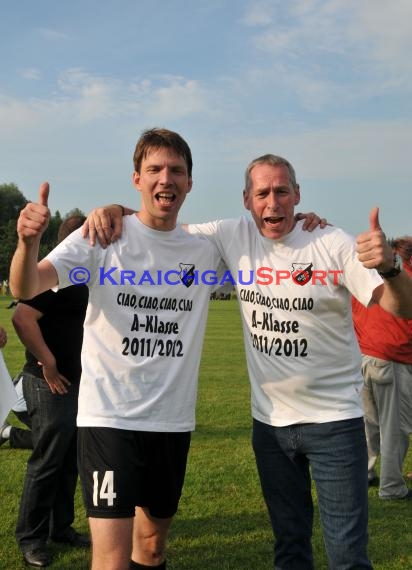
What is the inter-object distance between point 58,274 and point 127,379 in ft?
2.21

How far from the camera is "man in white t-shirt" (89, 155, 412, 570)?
3363 millimetres

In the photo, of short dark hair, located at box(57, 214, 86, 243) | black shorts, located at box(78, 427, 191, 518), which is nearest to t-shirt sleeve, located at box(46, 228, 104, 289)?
black shorts, located at box(78, 427, 191, 518)

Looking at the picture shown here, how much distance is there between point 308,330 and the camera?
3.49 m

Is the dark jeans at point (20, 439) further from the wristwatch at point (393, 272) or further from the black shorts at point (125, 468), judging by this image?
the wristwatch at point (393, 272)

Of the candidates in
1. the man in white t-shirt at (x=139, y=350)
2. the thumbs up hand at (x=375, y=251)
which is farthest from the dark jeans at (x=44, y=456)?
the thumbs up hand at (x=375, y=251)

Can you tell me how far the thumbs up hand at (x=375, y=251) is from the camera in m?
3.03

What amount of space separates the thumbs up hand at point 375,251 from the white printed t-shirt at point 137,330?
41.7 inches

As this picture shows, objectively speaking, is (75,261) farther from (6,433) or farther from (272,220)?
(6,433)

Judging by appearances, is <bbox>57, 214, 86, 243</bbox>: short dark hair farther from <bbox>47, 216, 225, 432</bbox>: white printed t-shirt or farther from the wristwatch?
the wristwatch

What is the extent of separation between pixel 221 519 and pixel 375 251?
3655 mm

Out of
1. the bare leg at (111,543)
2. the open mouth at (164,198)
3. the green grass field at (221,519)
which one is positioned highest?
the open mouth at (164,198)

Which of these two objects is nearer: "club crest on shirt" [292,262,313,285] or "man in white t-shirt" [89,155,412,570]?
"man in white t-shirt" [89,155,412,570]

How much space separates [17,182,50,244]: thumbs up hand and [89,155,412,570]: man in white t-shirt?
52 centimetres

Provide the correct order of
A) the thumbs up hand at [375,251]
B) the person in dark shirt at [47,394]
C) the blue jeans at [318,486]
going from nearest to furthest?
the thumbs up hand at [375,251]
the blue jeans at [318,486]
the person in dark shirt at [47,394]
